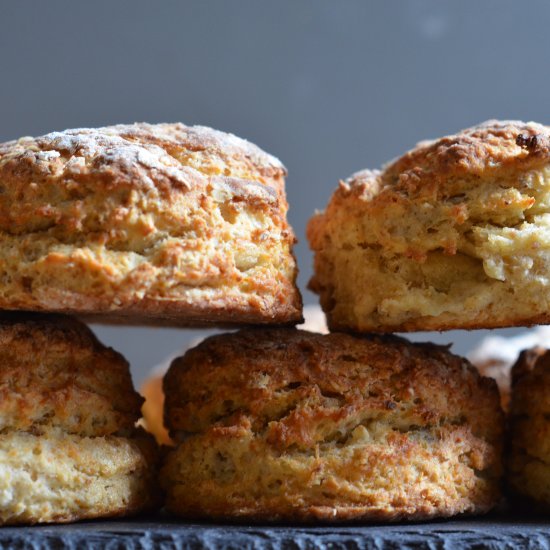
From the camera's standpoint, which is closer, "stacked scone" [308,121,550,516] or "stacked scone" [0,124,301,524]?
"stacked scone" [0,124,301,524]

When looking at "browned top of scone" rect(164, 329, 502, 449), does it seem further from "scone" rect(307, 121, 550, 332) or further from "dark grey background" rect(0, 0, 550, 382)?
"dark grey background" rect(0, 0, 550, 382)

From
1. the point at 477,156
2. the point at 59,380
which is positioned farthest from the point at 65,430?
the point at 477,156

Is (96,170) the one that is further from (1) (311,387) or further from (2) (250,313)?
(1) (311,387)

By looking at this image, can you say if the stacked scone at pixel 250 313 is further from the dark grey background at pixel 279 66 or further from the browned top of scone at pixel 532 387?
the dark grey background at pixel 279 66

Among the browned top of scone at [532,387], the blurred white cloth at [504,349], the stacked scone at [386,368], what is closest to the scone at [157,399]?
the blurred white cloth at [504,349]

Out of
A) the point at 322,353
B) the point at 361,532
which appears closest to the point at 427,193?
the point at 322,353

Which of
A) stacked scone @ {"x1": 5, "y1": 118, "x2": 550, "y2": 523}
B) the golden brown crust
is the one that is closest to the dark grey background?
stacked scone @ {"x1": 5, "y1": 118, "x2": 550, "y2": 523}
